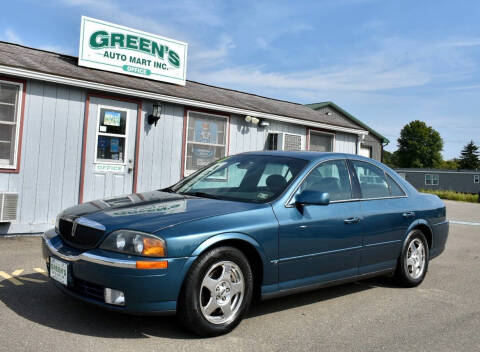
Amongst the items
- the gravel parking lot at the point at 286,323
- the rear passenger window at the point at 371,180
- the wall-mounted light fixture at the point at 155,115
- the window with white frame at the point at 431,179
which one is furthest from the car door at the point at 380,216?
the window with white frame at the point at 431,179

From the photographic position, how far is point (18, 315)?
3871mm

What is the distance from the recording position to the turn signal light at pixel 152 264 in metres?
3.27

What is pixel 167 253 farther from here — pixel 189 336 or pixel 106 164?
pixel 106 164

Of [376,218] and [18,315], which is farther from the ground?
[376,218]

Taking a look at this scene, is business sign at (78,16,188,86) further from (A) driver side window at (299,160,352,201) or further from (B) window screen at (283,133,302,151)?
(A) driver side window at (299,160,352,201)

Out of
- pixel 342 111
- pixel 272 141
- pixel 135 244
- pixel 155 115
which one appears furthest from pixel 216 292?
pixel 342 111

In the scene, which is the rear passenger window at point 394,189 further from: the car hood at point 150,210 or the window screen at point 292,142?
the window screen at point 292,142

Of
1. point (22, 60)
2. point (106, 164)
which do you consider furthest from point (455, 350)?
point (22, 60)

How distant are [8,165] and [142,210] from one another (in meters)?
5.30

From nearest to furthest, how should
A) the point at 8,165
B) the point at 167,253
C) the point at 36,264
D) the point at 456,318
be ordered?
the point at 167,253 → the point at 456,318 → the point at 36,264 → the point at 8,165

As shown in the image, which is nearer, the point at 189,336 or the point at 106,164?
the point at 189,336

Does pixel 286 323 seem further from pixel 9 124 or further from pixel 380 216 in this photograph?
pixel 9 124

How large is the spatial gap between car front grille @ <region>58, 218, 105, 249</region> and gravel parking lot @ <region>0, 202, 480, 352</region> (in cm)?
66

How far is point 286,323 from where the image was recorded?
4.02 metres
